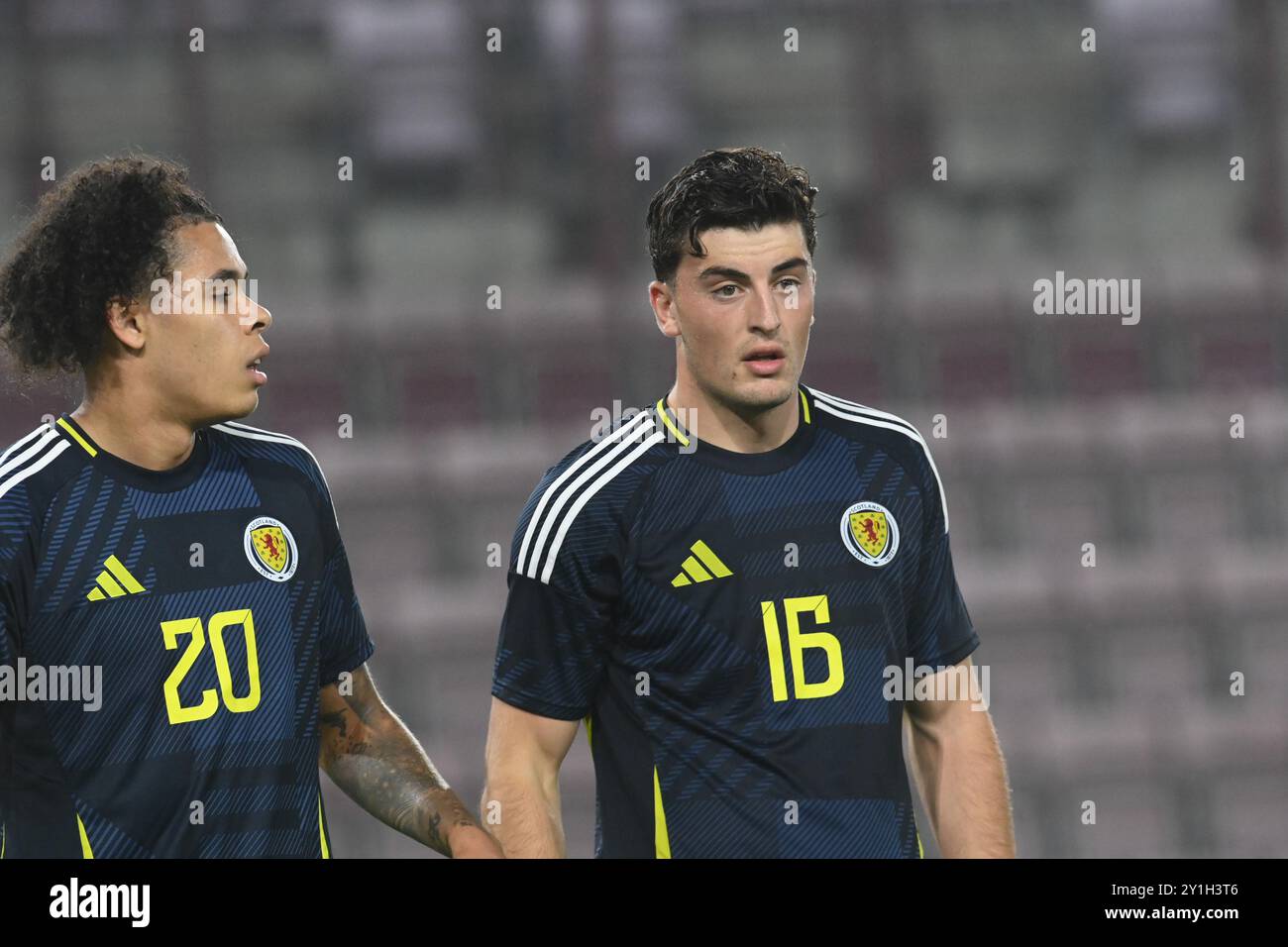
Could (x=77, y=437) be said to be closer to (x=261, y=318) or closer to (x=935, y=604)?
(x=261, y=318)

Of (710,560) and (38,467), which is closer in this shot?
(38,467)

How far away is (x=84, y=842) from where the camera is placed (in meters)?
2.64

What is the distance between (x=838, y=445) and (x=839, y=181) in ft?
35.2

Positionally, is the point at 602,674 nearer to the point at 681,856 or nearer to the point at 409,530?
the point at 681,856

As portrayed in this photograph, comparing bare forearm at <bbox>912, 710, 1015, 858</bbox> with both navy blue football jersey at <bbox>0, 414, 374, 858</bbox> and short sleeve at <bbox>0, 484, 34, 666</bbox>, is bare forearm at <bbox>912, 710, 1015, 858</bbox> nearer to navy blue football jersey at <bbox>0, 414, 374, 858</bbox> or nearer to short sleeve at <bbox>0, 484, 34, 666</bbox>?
navy blue football jersey at <bbox>0, 414, 374, 858</bbox>

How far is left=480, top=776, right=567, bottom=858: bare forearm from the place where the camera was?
2.95 metres

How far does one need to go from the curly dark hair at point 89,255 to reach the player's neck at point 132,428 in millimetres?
98

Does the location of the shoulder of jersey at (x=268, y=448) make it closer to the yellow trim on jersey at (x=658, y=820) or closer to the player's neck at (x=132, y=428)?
the player's neck at (x=132, y=428)

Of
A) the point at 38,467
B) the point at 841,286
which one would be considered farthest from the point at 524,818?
the point at 841,286

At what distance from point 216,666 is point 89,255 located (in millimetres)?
746

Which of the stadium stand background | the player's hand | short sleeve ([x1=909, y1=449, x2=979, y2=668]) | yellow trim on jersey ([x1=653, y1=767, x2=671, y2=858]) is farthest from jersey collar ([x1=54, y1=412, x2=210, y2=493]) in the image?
the stadium stand background

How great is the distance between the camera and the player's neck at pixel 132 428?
284 cm

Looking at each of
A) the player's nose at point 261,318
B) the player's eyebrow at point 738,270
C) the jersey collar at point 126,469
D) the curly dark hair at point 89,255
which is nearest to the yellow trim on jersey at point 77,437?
the jersey collar at point 126,469

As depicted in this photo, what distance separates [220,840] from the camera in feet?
8.95
